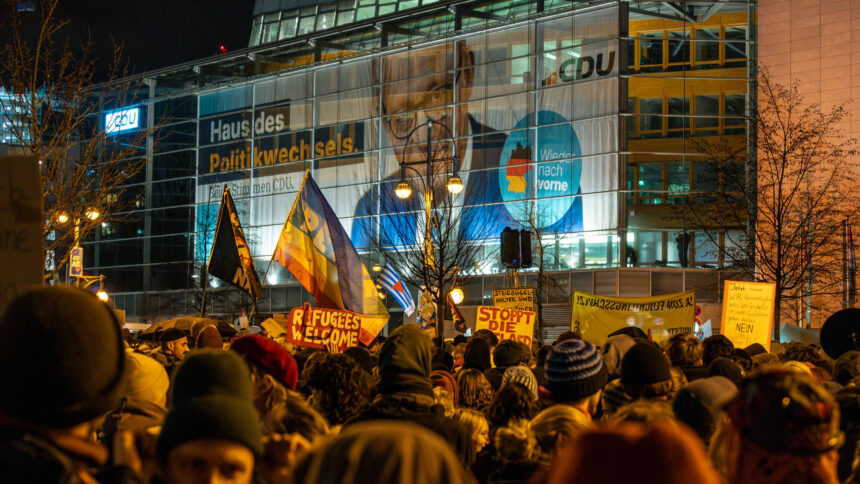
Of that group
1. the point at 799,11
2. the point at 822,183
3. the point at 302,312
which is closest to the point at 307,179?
the point at 302,312

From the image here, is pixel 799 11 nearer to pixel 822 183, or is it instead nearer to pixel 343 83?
pixel 822 183

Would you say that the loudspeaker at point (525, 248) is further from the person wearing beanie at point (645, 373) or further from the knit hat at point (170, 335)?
the person wearing beanie at point (645, 373)

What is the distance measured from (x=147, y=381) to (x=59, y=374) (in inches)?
110

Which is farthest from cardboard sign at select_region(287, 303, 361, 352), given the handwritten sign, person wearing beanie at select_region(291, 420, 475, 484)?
person wearing beanie at select_region(291, 420, 475, 484)

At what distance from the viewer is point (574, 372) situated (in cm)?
467

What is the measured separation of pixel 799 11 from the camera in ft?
114

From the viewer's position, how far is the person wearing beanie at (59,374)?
90.9 inches

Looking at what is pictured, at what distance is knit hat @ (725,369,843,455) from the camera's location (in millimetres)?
2572

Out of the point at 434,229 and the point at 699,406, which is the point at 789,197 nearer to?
the point at 434,229

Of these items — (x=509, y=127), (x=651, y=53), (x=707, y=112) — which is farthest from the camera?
(x=509, y=127)

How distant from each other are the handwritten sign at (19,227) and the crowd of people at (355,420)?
0.70 metres

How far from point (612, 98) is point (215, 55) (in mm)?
21188

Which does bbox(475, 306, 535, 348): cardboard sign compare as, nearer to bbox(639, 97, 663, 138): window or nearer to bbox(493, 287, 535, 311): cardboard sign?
bbox(493, 287, 535, 311): cardboard sign

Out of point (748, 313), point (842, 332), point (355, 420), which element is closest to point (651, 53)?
point (748, 313)
